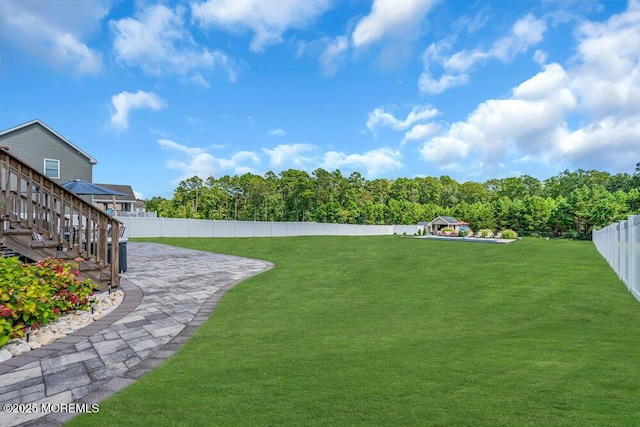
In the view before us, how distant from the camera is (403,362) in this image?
11.8 feet

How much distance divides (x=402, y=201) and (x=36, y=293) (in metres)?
67.8

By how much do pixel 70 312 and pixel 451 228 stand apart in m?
54.3

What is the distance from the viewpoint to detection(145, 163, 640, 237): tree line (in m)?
45.9

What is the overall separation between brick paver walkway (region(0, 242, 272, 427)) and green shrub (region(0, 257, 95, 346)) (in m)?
0.61

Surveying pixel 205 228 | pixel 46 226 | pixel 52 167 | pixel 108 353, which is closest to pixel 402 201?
pixel 205 228

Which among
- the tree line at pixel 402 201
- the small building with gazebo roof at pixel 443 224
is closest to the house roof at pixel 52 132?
the tree line at pixel 402 201

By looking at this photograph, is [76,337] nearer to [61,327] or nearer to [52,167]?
[61,327]

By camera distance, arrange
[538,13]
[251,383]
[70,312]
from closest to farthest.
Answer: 1. [251,383]
2. [70,312]
3. [538,13]

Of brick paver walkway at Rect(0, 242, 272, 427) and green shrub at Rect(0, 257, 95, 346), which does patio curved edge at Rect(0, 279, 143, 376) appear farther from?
green shrub at Rect(0, 257, 95, 346)

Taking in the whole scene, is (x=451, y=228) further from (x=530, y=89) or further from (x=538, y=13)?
(x=538, y=13)

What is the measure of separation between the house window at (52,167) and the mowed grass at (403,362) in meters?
24.0

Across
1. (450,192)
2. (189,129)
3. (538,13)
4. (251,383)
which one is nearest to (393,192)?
(450,192)

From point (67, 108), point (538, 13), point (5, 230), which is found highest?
point (538, 13)

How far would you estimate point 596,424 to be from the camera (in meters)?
2.29
